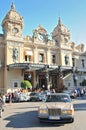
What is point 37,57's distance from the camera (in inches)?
1645

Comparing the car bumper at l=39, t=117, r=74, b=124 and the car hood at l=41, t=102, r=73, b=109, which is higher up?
the car hood at l=41, t=102, r=73, b=109

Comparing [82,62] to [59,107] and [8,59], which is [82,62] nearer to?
[8,59]

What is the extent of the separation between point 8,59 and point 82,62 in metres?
19.6

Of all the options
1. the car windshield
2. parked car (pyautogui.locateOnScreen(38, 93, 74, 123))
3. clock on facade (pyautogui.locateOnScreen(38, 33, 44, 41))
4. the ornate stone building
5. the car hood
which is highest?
clock on facade (pyautogui.locateOnScreen(38, 33, 44, 41))

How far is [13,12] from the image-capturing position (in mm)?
40719

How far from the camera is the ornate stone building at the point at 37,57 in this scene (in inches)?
1484

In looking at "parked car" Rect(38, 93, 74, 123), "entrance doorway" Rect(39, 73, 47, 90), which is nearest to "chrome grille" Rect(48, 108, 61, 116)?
"parked car" Rect(38, 93, 74, 123)

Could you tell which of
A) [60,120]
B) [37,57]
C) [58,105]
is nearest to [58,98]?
[58,105]

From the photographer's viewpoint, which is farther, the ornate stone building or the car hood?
the ornate stone building

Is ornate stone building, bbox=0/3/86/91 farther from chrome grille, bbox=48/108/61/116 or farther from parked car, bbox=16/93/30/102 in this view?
chrome grille, bbox=48/108/61/116

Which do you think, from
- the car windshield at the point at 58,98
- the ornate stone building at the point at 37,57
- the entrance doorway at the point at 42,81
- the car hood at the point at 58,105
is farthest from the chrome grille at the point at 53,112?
the entrance doorway at the point at 42,81

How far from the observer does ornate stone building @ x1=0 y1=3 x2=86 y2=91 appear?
124ft

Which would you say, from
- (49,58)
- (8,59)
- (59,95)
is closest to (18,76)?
(8,59)

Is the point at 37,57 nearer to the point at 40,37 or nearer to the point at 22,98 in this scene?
the point at 40,37
